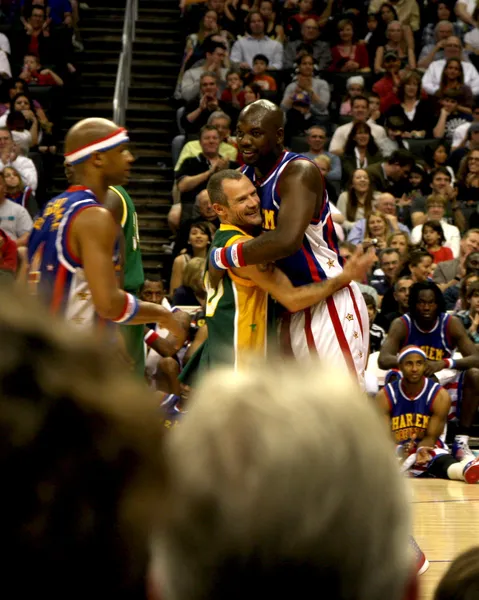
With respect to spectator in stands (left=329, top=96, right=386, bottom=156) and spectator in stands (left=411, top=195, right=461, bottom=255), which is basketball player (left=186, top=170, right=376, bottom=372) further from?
spectator in stands (left=329, top=96, right=386, bottom=156)

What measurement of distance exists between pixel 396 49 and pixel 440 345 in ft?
20.7

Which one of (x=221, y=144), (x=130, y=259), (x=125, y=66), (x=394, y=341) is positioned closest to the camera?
(x=130, y=259)

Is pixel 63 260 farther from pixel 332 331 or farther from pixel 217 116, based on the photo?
pixel 217 116

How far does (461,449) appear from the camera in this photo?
7.86 metres

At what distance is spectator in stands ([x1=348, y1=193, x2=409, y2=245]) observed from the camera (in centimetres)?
1030

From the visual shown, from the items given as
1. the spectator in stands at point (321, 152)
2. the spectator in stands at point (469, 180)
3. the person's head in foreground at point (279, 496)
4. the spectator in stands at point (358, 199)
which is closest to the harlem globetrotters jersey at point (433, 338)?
the spectator in stands at point (358, 199)

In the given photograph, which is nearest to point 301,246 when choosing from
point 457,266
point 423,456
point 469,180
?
point 423,456

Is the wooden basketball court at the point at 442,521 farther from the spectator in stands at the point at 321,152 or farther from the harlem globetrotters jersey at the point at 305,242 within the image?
the spectator in stands at the point at 321,152

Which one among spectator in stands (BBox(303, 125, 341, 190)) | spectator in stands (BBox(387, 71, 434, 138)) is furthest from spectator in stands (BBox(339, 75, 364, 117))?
spectator in stands (BBox(303, 125, 341, 190))

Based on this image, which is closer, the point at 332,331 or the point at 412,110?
the point at 332,331

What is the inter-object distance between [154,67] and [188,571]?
13.8 m

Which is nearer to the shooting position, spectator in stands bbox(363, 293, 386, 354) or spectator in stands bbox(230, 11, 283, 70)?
spectator in stands bbox(363, 293, 386, 354)

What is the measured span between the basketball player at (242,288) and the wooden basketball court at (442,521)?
90 centimetres

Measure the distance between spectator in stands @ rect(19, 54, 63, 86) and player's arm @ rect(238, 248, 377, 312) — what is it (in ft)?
30.7
